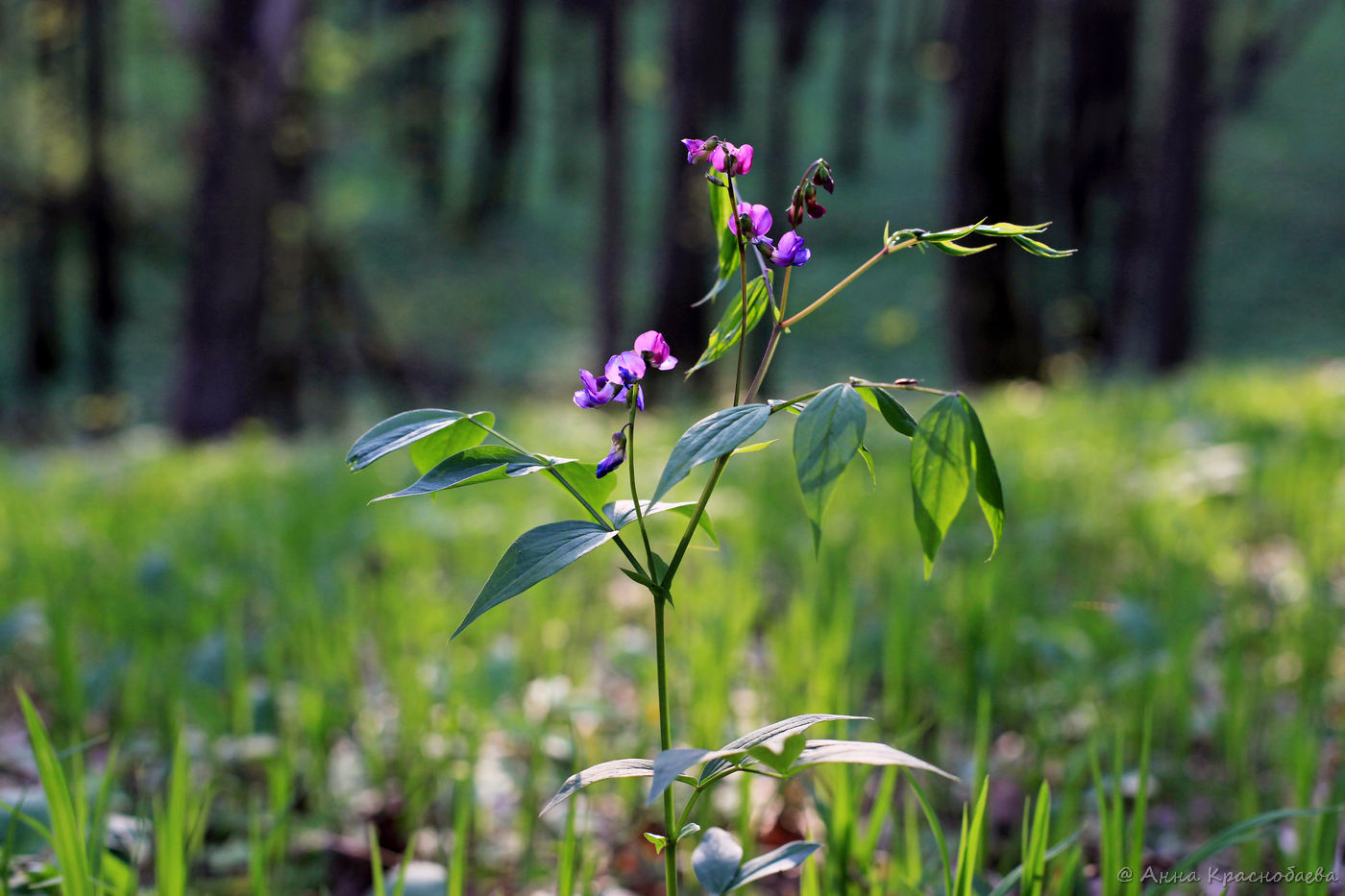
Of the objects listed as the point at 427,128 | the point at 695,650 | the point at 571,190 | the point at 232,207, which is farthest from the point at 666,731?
the point at 571,190

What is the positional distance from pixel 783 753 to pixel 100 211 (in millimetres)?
18426

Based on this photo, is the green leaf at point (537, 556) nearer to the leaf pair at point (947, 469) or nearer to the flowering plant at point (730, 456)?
the flowering plant at point (730, 456)

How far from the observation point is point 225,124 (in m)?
7.58

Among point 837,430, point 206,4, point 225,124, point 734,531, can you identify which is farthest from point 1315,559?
point 206,4

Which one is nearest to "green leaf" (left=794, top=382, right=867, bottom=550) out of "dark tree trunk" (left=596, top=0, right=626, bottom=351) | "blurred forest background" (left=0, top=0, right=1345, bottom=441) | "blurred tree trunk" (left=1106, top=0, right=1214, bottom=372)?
"blurred forest background" (left=0, top=0, right=1345, bottom=441)

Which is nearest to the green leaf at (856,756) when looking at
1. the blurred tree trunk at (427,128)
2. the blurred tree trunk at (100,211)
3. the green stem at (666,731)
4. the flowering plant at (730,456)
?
the flowering plant at (730,456)

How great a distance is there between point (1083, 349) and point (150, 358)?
17802 mm

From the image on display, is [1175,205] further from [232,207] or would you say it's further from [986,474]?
[986,474]

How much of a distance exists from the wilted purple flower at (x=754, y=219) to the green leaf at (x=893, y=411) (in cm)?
15

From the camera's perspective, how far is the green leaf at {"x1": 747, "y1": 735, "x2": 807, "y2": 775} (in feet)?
2.15

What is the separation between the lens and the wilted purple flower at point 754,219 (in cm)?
73

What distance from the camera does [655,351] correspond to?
0.75 m

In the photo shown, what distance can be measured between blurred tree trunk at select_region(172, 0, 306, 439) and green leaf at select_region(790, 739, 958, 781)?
26.7ft

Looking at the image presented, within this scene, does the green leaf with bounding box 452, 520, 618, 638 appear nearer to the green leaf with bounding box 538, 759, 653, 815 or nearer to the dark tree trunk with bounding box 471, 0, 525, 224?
the green leaf with bounding box 538, 759, 653, 815
